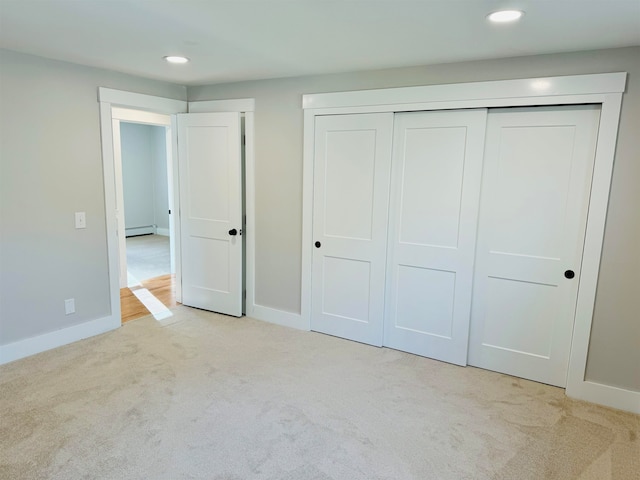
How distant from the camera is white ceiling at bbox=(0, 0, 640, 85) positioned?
6.31 ft

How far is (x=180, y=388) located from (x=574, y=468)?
2383 millimetres

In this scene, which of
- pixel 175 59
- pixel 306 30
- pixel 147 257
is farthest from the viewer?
pixel 147 257

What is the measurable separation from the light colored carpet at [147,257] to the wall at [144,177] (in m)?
0.47

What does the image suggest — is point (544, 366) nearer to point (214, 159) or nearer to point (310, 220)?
point (310, 220)

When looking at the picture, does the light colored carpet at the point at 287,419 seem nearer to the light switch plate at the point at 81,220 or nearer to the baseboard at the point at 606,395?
the baseboard at the point at 606,395

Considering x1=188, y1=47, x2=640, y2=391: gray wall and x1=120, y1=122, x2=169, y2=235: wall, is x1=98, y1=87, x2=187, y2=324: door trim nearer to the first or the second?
x1=188, y1=47, x2=640, y2=391: gray wall

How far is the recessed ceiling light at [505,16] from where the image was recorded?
1.95 metres

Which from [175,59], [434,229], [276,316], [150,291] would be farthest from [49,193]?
[434,229]

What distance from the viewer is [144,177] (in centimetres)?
875

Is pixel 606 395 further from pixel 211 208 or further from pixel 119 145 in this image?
pixel 119 145

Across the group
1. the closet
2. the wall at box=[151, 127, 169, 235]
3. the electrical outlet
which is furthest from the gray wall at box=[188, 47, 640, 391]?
the wall at box=[151, 127, 169, 235]

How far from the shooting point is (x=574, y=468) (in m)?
2.09

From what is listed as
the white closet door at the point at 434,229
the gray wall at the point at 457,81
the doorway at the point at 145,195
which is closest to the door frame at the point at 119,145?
the gray wall at the point at 457,81

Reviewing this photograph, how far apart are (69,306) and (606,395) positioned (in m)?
4.13
